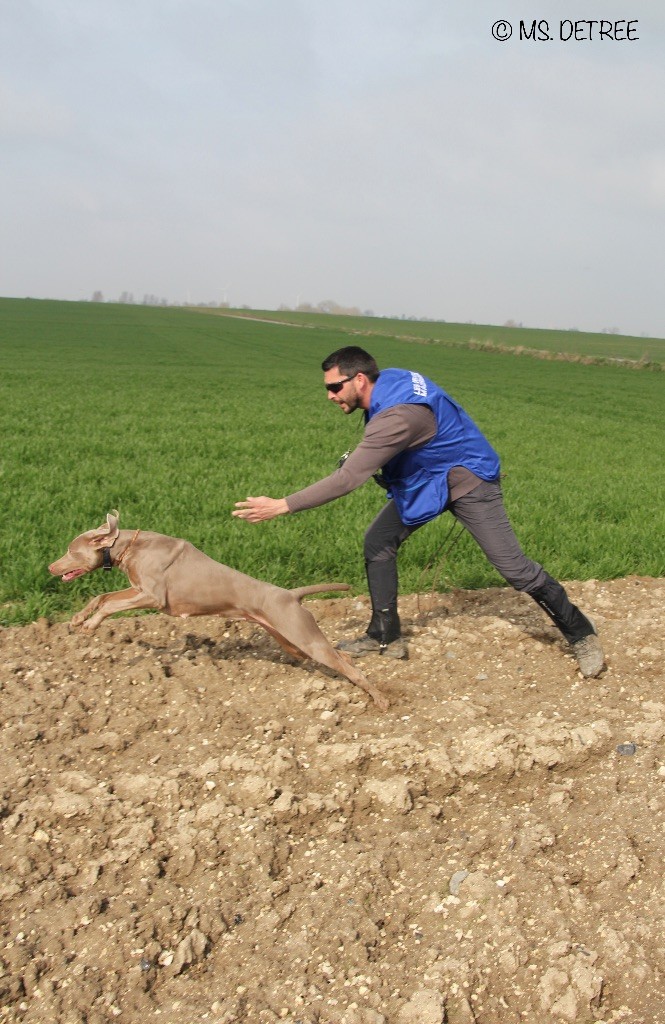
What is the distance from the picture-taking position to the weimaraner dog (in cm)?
509

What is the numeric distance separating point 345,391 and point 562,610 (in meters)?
2.28

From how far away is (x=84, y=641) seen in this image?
6.26 m

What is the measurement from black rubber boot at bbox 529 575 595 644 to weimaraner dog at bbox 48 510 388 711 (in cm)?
167

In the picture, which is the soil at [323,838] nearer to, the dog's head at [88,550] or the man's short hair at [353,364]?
the dog's head at [88,550]

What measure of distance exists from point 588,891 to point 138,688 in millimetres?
3097

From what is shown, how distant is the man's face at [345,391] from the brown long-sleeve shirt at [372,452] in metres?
0.22

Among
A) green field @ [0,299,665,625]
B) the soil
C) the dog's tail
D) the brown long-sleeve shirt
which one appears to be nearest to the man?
the brown long-sleeve shirt

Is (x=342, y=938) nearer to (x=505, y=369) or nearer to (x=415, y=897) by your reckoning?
(x=415, y=897)

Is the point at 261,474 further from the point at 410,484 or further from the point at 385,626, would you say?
the point at 410,484

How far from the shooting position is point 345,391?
5.30 meters

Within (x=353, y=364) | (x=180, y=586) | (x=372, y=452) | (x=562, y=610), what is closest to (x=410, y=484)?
(x=372, y=452)

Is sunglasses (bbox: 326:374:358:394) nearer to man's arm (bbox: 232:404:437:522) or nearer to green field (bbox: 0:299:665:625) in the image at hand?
man's arm (bbox: 232:404:437:522)

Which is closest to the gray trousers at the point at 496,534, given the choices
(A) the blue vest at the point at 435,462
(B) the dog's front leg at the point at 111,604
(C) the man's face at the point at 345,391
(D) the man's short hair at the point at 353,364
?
(A) the blue vest at the point at 435,462

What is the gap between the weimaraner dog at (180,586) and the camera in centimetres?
509
